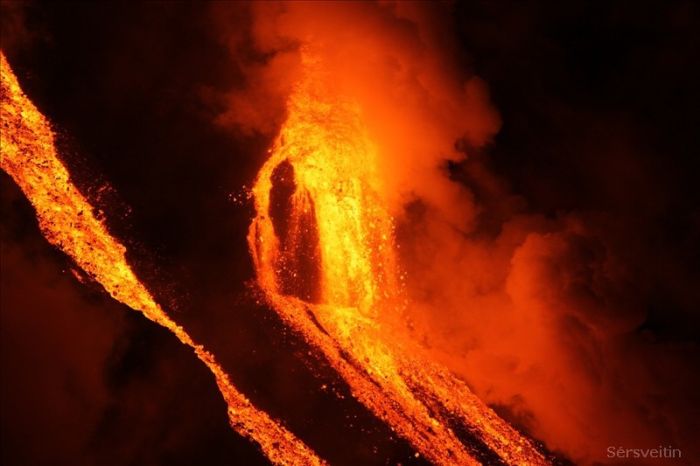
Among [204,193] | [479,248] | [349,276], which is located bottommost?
[204,193]

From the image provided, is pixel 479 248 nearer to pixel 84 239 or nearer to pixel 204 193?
pixel 204 193

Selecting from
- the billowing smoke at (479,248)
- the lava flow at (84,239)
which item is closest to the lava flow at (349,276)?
the billowing smoke at (479,248)

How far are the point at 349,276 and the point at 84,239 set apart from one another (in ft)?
7.37

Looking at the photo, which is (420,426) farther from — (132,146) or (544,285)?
(132,146)

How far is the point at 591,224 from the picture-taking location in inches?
231

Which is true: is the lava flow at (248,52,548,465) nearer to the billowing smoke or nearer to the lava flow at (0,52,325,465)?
the billowing smoke

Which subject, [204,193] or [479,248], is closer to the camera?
[204,193]

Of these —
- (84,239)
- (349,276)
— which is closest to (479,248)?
(349,276)

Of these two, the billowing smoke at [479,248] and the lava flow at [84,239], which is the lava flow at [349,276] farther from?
the lava flow at [84,239]

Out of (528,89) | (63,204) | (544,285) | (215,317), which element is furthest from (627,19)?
(63,204)

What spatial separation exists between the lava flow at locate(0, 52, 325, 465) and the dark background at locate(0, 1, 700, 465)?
0.10m

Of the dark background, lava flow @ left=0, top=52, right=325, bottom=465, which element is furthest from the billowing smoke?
lava flow @ left=0, top=52, right=325, bottom=465

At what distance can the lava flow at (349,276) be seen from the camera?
449 centimetres

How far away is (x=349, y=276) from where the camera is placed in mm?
5555
